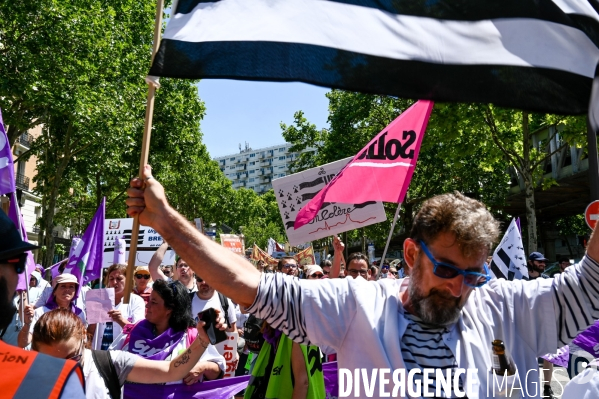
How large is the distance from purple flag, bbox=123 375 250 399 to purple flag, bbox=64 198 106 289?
362cm

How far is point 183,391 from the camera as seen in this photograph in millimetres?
4836

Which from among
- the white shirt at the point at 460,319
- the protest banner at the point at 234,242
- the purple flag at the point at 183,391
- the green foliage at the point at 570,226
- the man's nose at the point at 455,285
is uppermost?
the green foliage at the point at 570,226

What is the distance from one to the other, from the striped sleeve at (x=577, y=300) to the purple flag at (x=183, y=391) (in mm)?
3228

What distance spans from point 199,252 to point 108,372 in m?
1.80

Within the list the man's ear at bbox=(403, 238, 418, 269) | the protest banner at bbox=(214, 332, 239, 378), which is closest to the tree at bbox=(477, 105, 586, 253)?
the protest banner at bbox=(214, 332, 239, 378)

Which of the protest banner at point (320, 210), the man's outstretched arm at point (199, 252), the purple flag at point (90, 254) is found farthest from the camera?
the purple flag at point (90, 254)

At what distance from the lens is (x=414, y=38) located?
2.44 m

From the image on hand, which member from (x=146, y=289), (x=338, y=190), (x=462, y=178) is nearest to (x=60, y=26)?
(x=146, y=289)

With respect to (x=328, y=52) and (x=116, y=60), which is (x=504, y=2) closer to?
(x=328, y=52)

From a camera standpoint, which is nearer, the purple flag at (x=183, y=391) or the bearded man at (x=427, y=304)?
the bearded man at (x=427, y=304)

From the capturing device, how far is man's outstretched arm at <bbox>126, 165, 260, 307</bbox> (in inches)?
84.3

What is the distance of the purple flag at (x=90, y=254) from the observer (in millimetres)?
8055

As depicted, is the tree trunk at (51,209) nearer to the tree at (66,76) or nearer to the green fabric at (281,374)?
the tree at (66,76)

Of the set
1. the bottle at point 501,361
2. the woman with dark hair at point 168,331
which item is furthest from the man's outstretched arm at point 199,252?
the woman with dark hair at point 168,331
